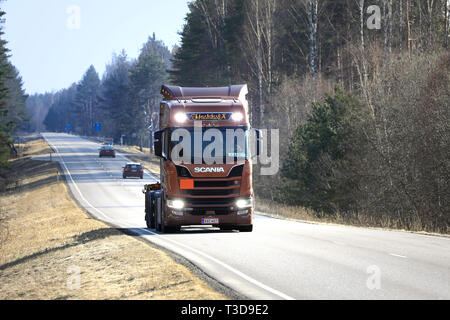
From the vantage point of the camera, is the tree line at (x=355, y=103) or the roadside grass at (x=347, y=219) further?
the tree line at (x=355, y=103)

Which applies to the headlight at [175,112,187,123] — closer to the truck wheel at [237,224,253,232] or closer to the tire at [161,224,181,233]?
the tire at [161,224,181,233]

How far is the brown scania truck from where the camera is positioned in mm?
19312

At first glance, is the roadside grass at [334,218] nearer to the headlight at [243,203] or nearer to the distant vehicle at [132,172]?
the headlight at [243,203]

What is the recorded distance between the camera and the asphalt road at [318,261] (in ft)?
34.6

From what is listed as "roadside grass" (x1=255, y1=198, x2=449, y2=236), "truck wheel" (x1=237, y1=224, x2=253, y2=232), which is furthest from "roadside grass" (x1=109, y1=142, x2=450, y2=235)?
"truck wheel" (x1=237, y1=224, x2=253, y2=232)

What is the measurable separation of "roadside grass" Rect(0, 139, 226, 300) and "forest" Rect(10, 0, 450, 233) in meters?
11.5

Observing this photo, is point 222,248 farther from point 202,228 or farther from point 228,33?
point 228,33

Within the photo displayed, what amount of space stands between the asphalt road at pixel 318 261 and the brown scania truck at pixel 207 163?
715mm

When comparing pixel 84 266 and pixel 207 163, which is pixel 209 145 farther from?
pixel 84 266

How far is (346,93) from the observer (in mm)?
39812

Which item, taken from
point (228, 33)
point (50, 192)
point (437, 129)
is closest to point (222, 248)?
point (437, 129)

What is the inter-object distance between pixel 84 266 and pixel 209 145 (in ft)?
16.3

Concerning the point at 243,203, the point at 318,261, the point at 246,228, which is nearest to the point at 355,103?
the point at 246,228

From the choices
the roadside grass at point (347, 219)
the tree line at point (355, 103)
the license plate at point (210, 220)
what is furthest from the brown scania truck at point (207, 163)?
the tree line at point (355, 103)
